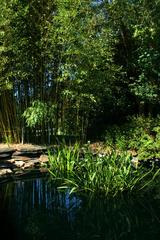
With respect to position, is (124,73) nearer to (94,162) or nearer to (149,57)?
(149,57)

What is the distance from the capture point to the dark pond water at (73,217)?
4035 mm

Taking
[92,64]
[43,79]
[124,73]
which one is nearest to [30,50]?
[43,79]

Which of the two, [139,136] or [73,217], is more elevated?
[139,136]

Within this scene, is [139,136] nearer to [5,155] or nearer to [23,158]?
[23,158]

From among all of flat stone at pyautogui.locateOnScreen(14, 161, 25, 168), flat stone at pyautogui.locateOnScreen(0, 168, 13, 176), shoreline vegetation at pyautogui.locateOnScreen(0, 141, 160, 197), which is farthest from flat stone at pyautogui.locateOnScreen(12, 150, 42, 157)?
shoreline vegetation at pyautogui.locateOnScreen(0, 141, 160, 197)

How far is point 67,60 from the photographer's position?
7.90m

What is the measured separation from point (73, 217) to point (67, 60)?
3.96m

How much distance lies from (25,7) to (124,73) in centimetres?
249

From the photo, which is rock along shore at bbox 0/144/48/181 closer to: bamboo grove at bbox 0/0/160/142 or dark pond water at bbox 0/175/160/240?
bamboo grove at bbox 0/0/160/142

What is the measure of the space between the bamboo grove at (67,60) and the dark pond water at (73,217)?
2745 millimetres

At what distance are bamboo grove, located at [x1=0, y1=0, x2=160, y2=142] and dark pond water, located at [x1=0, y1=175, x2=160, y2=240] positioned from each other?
2.74 meters

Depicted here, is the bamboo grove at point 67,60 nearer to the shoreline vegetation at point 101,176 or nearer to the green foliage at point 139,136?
the green foliage at point 139,136

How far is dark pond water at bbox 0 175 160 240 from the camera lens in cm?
404

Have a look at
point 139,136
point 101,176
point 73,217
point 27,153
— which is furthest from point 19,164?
point 73,217
